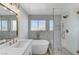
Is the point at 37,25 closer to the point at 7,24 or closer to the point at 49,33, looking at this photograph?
the point at 49,33

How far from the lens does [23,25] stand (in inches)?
126

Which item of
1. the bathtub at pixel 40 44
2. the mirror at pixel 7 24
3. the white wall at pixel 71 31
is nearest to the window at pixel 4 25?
the mirror at pixel 7 24

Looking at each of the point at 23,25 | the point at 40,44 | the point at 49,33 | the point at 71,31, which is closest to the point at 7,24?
the point at 23,25

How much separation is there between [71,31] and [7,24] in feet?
8.03

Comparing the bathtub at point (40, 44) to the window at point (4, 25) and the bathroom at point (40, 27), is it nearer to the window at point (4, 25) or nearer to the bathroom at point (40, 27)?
the bathroom at point (40, 27)

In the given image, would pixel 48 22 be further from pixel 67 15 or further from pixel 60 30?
pixel 67 15

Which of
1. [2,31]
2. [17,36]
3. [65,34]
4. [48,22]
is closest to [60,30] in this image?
[65,34]

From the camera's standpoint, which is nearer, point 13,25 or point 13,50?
point 13,50

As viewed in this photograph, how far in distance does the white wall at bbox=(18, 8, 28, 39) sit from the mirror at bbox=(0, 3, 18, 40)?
14cm

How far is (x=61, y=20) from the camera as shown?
3.58 m

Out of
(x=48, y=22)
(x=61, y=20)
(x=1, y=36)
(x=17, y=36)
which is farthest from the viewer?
(x=61, y=20)

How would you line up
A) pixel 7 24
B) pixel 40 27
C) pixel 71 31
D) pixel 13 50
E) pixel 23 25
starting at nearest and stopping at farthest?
pixel 13 50 < pixel 7 24 < pixel 23 25 < pixel 40 27 < pixel 71 31

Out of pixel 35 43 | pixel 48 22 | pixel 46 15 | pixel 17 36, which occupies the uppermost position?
pixel 46 15

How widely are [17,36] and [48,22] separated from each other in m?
→ 1.05
